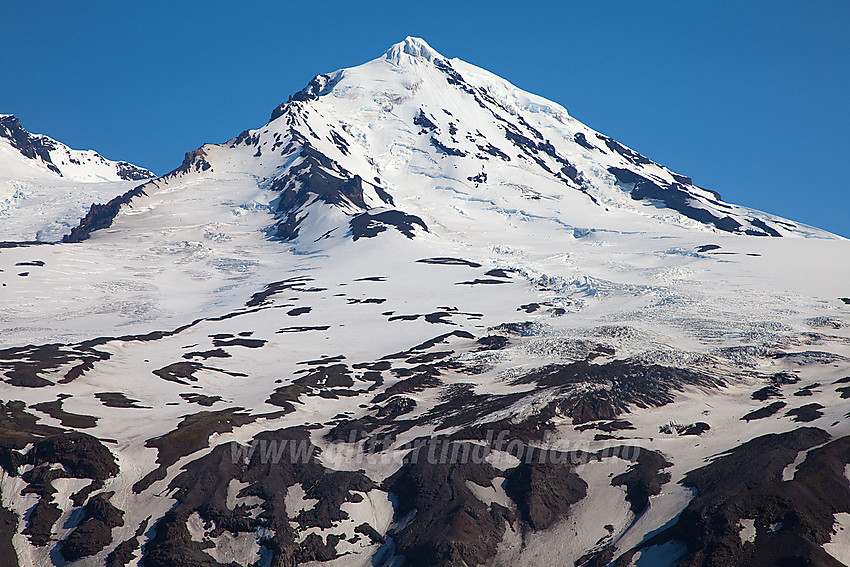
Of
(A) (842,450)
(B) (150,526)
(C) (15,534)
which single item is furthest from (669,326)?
(C) (15,534)

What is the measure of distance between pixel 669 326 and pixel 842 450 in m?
69.9

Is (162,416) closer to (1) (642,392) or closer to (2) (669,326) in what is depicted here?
(1) (642,392)

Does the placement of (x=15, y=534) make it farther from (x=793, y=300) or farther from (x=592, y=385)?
(x=793, y=300)

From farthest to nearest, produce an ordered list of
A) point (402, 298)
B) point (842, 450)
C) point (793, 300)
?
point (402, 298)
point (793, 300)
point (842, 450)

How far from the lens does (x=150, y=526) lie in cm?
7838

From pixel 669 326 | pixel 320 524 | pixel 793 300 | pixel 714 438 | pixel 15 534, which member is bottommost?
pixel 15 534

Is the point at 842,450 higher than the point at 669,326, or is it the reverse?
the point at 669,326

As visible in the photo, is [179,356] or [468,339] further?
[468,339]

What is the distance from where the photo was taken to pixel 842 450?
2980 inches

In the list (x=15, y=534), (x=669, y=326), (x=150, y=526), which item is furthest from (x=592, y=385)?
(x=15, y=534)

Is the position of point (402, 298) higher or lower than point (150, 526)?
higher

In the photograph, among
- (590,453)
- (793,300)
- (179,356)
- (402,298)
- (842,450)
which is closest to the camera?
(842,450)

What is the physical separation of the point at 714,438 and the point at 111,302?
151 metres

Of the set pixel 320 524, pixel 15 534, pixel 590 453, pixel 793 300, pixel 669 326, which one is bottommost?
pixel 15 534
